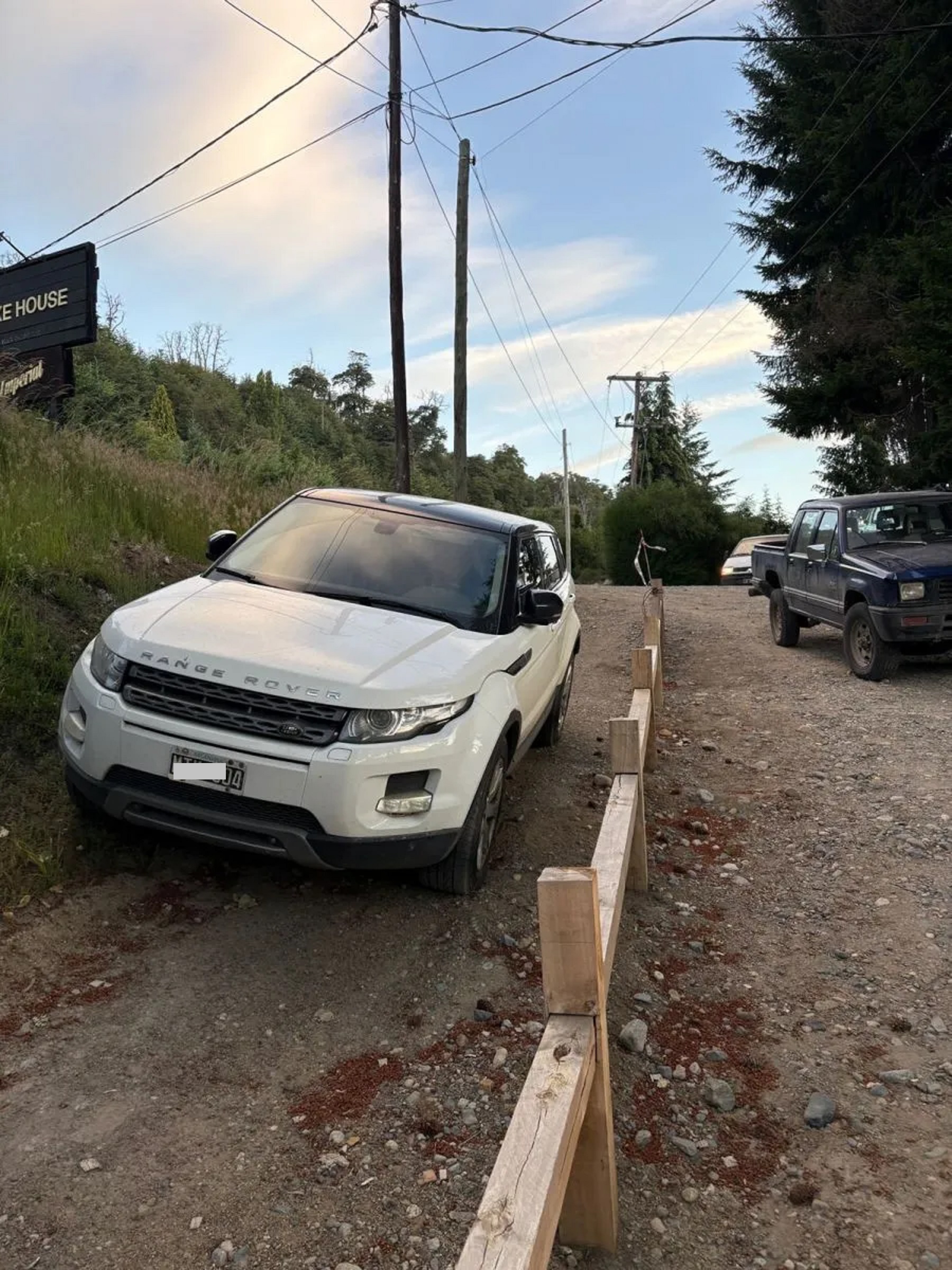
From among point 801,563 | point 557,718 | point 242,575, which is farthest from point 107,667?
point 801,563

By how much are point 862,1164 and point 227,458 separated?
14.6 metres

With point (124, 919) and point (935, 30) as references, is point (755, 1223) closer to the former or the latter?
point (124, 919)

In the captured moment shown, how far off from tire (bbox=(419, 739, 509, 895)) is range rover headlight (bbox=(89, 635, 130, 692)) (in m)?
1.56

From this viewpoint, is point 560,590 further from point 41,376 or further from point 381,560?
point 41,376

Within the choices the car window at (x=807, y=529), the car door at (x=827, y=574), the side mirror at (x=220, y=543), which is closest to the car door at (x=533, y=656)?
the side mirror at (x=220, y=543)

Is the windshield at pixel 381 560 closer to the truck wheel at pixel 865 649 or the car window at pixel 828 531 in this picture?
the truck wheel at pixel 865 649

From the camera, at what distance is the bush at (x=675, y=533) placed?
115 feet

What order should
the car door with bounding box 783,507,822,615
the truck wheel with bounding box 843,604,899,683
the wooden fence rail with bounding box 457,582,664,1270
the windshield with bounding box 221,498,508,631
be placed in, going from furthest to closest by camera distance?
1. the car door with bounding box 783,507,822,615
2. the truck wheel with bounding box 843,604,899,683
3. the windshield with bounding box 221,498,508,631
4. the wooden fence rail with bounding box 457,582,664,1270

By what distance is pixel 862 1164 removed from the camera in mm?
2732

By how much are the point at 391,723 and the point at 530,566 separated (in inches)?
90.4

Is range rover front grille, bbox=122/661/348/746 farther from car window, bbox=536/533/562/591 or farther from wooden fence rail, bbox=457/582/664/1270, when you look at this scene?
car window, bbox=536/533/562/591

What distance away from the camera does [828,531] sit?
10484mm

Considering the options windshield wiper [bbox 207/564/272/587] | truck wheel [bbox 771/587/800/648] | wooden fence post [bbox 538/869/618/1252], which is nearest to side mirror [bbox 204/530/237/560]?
windshield wiper [bbox 207/564/272/587]

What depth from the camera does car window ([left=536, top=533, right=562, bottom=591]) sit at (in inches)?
244
